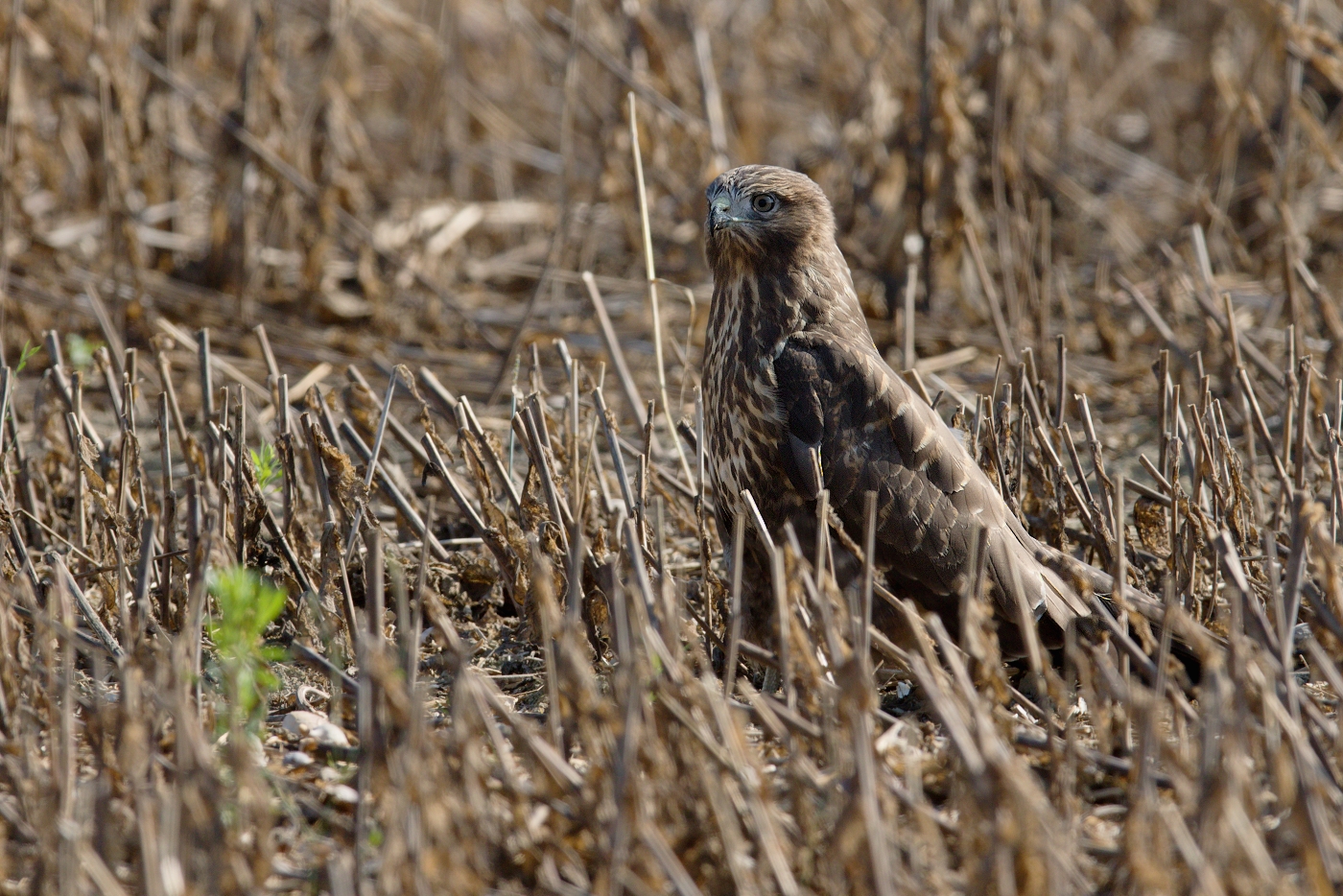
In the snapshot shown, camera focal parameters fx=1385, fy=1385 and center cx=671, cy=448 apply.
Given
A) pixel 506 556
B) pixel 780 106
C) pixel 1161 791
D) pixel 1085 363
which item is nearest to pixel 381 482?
pixel 506 556

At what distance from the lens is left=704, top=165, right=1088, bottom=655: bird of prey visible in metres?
3.60

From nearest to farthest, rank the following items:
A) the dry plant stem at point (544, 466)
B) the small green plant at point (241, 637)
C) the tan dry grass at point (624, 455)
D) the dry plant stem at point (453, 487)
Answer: the tan dry grass at point (624, 455) < the small green plant at point (241, 637) < the dry plant stem at point (544, 466) < the dry plant stem at point (453, 487)

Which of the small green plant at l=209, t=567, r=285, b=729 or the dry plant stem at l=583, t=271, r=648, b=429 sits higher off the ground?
the dry plant stem at l=583, t=271, r=648, b=429

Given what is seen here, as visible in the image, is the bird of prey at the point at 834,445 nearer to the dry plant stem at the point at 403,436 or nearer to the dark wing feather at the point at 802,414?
the dark wing feather at the point at 802,414

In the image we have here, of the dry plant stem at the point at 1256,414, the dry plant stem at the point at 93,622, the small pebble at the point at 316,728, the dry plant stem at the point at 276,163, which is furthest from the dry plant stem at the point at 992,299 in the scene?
the dry plant stem at the point at 93,622

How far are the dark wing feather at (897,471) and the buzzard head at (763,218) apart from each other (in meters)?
0.41

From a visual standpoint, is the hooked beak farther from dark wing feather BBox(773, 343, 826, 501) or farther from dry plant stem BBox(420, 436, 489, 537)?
dry plant stem BBox(420, 436, 489, 537)

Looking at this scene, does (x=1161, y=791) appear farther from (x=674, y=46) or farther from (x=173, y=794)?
(x=674, y=46)

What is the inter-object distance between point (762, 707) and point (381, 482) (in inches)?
68.7

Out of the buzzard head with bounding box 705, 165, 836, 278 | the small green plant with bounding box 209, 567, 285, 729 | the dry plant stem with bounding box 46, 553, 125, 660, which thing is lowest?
the dry plant stem with bounding box 46, 553, 125, 660

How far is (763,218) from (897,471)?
2.69ft

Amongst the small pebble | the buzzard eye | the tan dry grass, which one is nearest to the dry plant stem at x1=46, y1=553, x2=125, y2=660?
the tan dry grass

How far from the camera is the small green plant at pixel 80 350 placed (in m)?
5.21

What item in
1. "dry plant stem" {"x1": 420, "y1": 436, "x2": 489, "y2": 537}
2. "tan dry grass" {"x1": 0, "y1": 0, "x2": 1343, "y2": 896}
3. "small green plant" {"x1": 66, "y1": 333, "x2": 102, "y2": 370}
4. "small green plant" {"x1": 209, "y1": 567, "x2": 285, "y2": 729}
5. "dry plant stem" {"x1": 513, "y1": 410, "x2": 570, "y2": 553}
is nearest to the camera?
"tan dry grass" {"x1": 0, "y1": 0, "x2": 1343, "y2": 896}
